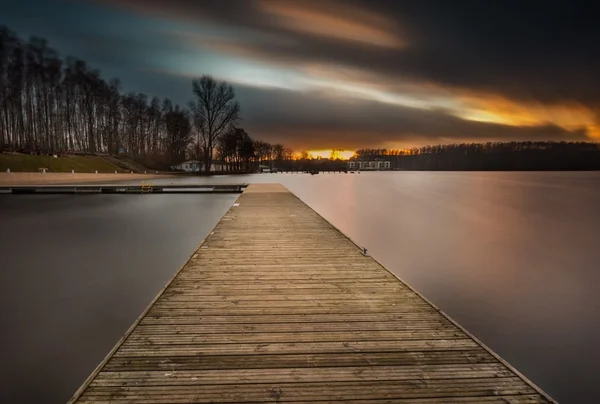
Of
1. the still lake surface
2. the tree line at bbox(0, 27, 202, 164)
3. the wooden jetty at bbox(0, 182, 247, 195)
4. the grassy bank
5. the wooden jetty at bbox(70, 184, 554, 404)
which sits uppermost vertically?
the tree line at bbox(0, 27, 202, 164)

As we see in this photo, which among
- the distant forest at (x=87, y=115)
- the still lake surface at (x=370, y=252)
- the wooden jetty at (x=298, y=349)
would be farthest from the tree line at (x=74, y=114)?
the wooden jetty at (x=298, y=349)

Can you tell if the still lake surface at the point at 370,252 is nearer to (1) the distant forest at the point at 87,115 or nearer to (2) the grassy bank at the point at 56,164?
(2) the grassy bank at the point at 56,164

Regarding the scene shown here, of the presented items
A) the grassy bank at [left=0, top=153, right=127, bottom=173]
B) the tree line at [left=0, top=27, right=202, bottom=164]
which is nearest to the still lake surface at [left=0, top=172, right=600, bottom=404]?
the grassy bank at [left=0, top=153, right=127, bottom=173]

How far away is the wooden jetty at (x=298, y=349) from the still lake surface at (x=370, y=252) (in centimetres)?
201

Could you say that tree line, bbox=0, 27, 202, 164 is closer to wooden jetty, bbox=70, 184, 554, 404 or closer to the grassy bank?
the grassy bank

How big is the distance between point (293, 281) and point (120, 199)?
24625 mm

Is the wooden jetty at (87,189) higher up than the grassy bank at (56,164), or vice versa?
the grassy bank at (56,164)

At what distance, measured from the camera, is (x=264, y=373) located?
301 cm

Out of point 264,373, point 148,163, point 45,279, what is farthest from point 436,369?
point 148,163

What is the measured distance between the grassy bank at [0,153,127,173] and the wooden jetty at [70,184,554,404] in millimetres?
38958

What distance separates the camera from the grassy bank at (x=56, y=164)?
112 feet

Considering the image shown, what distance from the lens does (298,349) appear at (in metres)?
3.41

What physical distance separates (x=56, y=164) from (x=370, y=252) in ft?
136

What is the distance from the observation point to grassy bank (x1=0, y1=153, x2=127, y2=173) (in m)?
34.1
